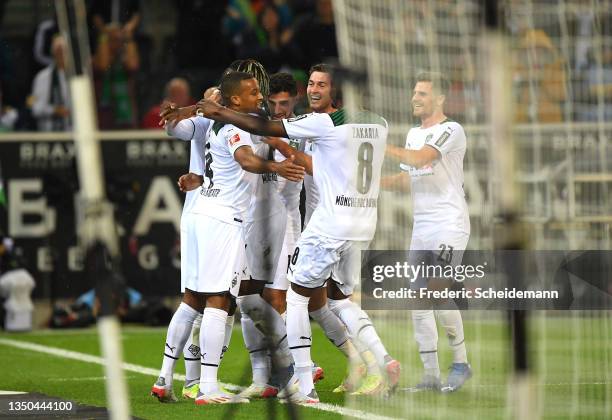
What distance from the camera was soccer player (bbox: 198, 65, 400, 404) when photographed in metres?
8.73

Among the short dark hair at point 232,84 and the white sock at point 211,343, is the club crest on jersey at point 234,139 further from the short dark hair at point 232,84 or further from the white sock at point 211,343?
the white sock at point 211,343

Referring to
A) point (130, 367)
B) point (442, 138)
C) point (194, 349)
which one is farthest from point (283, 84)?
point (130, 367)

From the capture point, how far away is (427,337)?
8.43 meters

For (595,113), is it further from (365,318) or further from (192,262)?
(192,262)

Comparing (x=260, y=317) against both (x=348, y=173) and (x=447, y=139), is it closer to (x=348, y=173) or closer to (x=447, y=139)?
(x=348, y=173)

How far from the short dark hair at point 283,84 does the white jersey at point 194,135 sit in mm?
685

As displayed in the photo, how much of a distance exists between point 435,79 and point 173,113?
188cm

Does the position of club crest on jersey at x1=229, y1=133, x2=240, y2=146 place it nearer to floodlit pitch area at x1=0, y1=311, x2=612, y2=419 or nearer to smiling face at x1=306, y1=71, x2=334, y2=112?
smiling face at x1=306, y1=71, x2=334, y2=112

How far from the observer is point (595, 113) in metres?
7.75

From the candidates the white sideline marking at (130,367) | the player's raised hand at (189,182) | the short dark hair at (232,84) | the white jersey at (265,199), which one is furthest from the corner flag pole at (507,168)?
the white jersey at (265,199)

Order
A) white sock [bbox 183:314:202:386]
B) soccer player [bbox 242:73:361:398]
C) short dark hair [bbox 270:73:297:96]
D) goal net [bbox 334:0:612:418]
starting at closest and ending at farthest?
goal net [bbox 334:0:612:418], white sock [bbox 183:314:202:386], soccer player [bbox 242:73:361:398], short dark hair [bbox 270:73:297:96]

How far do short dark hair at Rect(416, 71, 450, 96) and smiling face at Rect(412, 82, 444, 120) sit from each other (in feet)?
0.10

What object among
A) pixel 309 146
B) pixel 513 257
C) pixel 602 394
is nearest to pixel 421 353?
pixel 602 394

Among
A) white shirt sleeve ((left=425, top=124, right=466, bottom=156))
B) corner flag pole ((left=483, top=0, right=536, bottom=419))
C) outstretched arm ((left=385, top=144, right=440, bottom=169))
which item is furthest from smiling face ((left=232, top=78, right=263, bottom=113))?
corner flag pole ((left=483, top=0, right=536, bottom=419))
